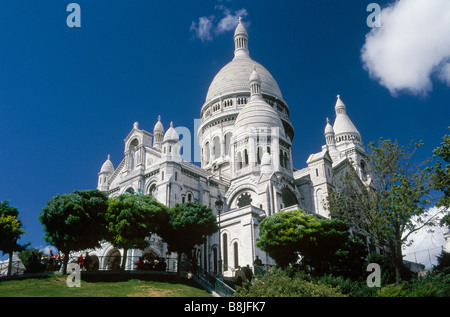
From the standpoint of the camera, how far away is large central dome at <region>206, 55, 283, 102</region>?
7256 centimetres

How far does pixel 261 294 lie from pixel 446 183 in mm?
18724

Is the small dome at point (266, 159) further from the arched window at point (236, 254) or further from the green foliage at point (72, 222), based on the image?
the green foliage at point (72, 222)

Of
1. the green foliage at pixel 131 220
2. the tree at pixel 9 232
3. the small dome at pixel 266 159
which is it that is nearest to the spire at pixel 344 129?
the small dome at pixel 266 159

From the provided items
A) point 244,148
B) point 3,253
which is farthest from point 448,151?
A: point 3,253

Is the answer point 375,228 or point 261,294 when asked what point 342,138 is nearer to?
point 375,228

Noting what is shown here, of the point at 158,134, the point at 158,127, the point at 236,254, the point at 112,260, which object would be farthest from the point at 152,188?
the point at 236,254

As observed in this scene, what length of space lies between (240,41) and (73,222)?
62.6 m

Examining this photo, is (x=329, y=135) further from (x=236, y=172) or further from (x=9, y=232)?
(x=9, y=232)

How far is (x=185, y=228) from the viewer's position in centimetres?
3484

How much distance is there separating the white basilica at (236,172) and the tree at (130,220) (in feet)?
17.3

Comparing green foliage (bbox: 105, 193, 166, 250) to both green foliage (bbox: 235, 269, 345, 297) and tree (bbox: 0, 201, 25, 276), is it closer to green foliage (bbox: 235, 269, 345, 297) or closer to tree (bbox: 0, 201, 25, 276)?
tree (bbox: 0, 201, 25, 276)

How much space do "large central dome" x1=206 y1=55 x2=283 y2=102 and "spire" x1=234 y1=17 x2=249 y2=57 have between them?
4.82 m

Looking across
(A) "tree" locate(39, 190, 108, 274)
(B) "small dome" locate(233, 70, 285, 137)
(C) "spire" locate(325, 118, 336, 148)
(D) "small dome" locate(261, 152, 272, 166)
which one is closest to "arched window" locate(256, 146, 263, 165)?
(B) "small dome" locate(233, 70, 285, 137)

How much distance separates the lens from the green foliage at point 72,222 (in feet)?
105
